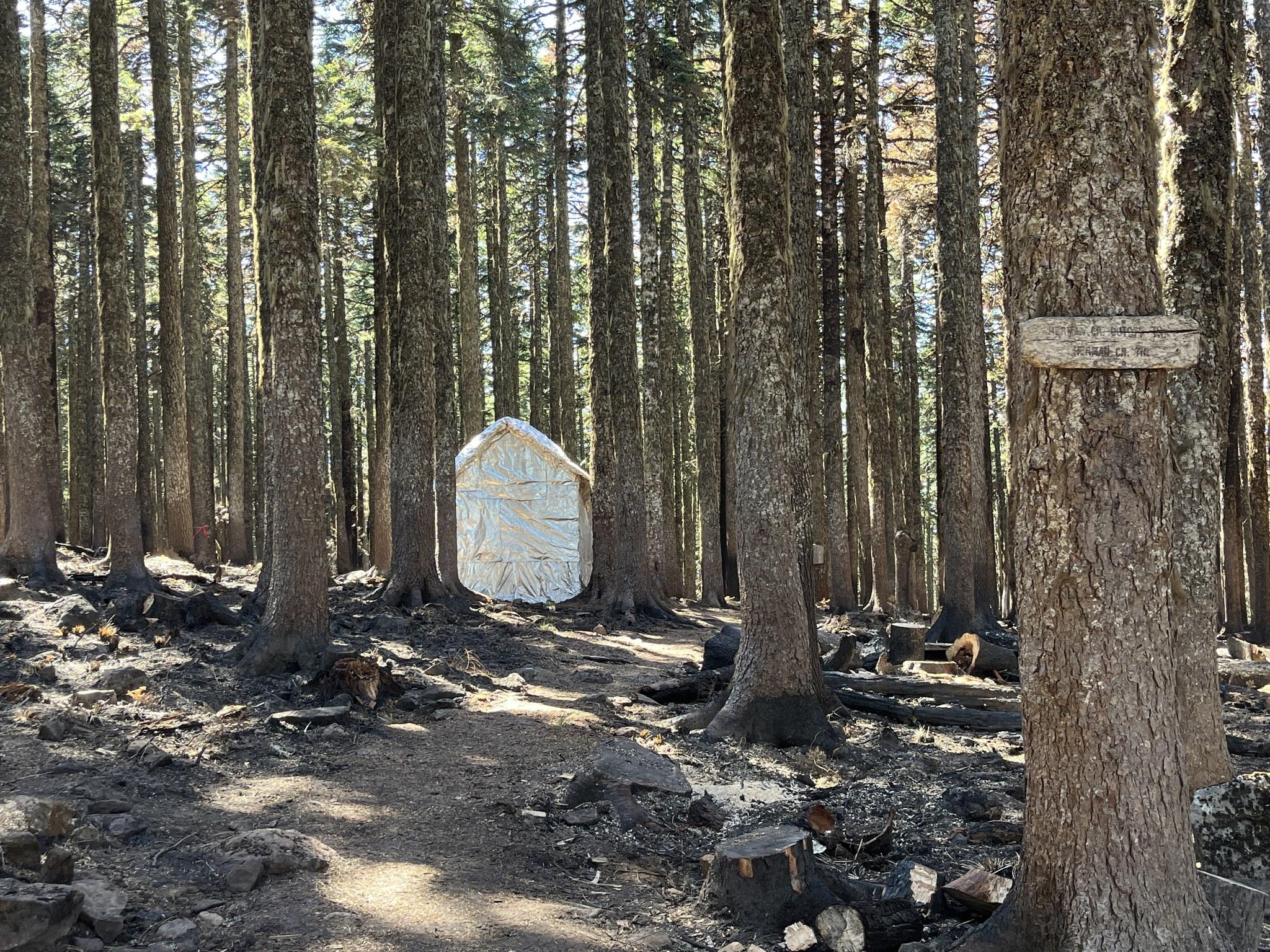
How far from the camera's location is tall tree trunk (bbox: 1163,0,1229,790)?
5.13m

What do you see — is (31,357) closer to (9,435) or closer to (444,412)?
(9,435)

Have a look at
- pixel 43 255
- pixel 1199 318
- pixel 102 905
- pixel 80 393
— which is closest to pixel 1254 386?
pixel 1199 318

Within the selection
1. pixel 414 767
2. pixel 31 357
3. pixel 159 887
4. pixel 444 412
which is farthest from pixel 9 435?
pixel 159 887

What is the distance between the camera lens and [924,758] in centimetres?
743

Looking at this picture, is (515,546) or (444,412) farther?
(515,546)

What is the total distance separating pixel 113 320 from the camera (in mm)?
12930

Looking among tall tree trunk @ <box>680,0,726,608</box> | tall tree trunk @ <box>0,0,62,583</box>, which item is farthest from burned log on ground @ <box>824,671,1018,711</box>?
tall tree trunk @ <box>0,0,62,583</box>

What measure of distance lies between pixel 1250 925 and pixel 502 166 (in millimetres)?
26789

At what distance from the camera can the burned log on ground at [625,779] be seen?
235 inches

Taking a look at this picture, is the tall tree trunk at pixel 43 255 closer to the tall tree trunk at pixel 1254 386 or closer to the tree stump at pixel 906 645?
the tree stump at pixel 906 645

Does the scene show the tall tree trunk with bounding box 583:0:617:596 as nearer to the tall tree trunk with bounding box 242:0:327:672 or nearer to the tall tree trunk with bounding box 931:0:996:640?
the tall tree trunk with bounding box 931:0:996:640

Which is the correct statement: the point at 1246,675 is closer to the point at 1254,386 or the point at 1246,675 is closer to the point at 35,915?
the point at 1254,386

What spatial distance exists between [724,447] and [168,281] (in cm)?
1161

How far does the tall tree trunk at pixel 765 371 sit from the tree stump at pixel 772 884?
3.24 meters
